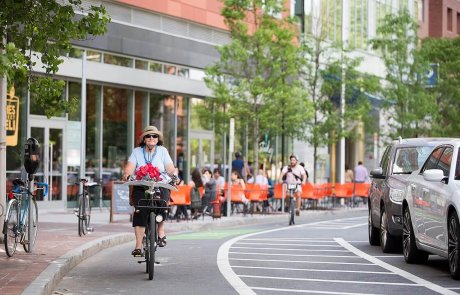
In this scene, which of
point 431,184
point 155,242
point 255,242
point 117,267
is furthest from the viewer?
point 255,242

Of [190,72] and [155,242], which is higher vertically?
[190,72]

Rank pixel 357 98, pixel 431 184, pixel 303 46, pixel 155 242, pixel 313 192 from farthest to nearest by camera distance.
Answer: pixel 357 98 < pixel 303 46 < pixel 313 192 < pixel 431 184 < pixel 155 242

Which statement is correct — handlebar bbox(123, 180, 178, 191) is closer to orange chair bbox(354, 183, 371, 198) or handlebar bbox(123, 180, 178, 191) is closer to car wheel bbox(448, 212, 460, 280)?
car wheel bbox(448, 212, 460, 280)

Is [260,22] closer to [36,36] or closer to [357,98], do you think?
[357,98]

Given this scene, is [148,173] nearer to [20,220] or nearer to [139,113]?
[20,220]

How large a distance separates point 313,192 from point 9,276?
24672 mm

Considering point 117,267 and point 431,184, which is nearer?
point 431,184

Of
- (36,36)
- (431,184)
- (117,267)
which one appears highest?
(36,36)

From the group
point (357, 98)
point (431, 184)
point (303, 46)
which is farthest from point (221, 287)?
point (357, 98)

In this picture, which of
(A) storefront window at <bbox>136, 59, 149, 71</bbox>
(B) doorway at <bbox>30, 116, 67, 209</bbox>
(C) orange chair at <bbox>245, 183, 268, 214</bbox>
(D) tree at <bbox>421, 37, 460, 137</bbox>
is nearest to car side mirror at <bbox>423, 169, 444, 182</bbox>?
(B) doorway at <bbox>30, 116, 67, 209</bbox>

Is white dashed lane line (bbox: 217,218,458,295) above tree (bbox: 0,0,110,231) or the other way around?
the other way around

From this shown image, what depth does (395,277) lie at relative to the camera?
1299cm

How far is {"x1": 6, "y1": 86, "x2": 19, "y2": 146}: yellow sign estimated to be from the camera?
2862 centimetres

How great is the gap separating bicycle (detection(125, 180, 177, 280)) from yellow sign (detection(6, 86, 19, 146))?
1622cm
